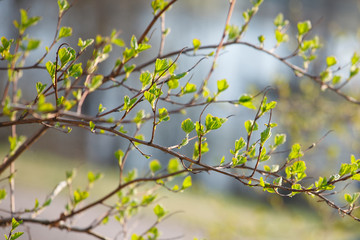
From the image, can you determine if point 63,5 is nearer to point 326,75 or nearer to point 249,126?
point 249,126

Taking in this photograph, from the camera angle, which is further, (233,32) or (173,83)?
(233,32)

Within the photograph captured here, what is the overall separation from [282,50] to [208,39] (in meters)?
1.34

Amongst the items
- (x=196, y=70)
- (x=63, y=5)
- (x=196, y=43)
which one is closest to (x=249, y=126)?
(x=196, y=43)

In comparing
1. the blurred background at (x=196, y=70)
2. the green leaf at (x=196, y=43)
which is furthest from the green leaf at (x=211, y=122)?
the blurred background at (x=196, y=70)

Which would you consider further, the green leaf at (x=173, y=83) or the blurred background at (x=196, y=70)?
the blurred background at (x=196, y=70)

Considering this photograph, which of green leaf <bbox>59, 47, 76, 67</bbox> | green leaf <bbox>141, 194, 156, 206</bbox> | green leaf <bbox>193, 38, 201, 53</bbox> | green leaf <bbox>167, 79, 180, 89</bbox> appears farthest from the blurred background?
green leaf <bbox>59, 47, 76, 67</bbox>

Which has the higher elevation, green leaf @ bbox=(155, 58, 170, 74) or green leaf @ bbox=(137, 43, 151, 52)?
green leaf @ bbox=(137, 43, 151, 52)

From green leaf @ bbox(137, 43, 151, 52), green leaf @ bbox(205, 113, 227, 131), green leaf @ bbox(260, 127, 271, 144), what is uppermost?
green leaf @ bbox(137, 43, 151, 52)

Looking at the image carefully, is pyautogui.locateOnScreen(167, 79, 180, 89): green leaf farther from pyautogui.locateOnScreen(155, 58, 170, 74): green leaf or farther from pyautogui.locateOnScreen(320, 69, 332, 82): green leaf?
pyautogui.locateOnScreen(320, 69, 332, 82): green leaf

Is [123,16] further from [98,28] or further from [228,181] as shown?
[228,181]

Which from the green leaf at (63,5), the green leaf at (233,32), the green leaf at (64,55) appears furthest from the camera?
the green leaf at (233,32)

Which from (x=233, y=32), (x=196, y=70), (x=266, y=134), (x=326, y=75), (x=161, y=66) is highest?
(x=196, y=70)

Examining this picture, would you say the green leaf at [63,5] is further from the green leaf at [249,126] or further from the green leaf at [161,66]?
the green leaf at [249,126]

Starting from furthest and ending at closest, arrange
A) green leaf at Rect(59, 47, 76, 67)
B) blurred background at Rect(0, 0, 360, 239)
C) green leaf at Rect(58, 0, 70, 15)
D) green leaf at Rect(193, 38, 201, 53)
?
blurred background at Rect(0, 0, 360, 239) < green leaf at Rect(193, 38, 201, 53) < green leaf at Rect(58, 0, 70, 15) < green leaf at Rect(59, 47, 76, 67)
